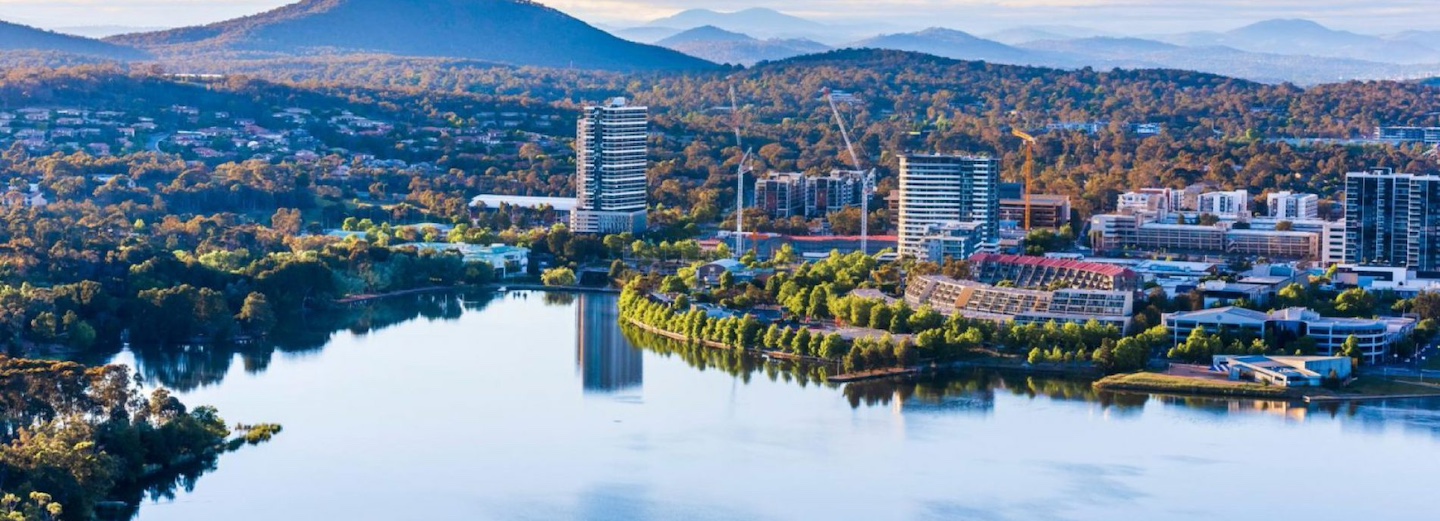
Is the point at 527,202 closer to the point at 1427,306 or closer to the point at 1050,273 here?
the point at 1050,273

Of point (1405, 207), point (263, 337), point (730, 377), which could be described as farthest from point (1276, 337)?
point (263, 337)

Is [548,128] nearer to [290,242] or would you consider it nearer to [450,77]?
[290,242]

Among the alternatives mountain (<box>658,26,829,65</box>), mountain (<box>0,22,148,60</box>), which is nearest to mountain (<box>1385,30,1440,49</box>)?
mountain (<box>658,26,829,65</box>)

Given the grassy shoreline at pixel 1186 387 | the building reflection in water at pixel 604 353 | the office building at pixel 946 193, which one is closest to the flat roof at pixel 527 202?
the office building at pixel 946 193

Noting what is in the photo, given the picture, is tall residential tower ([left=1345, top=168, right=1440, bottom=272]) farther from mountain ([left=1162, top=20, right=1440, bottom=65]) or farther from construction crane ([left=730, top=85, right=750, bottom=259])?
mountain ([left=1162, top=20, right=1440, bottom=65])

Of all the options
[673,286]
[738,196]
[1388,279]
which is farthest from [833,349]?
[738,196]

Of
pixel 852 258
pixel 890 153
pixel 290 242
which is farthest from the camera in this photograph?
pixel 890 153
